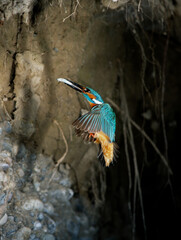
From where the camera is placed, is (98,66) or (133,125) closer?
(98,66)

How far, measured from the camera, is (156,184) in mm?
3166

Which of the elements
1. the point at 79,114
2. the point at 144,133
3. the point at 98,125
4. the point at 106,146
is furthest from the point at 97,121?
the point at 144,133

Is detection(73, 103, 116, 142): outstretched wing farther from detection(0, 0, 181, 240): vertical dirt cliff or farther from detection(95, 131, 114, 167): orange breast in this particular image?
detection(0, 0, 181, 240): vertical dirt cliff

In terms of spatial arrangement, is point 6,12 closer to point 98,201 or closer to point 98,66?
point 98,66

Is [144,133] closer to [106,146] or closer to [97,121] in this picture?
[106,146]

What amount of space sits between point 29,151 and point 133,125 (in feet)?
3.95

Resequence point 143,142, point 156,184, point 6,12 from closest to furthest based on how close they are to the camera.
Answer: point 6,12 < point 143,142 < point 156,184

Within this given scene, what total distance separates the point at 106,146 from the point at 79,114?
47 cm

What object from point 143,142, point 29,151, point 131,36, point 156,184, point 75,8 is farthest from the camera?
point 156,184

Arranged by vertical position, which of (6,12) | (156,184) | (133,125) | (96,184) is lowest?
(156,184)

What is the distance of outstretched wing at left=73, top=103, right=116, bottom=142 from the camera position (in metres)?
1.53

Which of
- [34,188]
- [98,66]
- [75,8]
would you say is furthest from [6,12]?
[34,188]

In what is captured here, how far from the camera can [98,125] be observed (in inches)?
62.3

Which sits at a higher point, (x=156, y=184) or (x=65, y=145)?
(x=65, y=145)
